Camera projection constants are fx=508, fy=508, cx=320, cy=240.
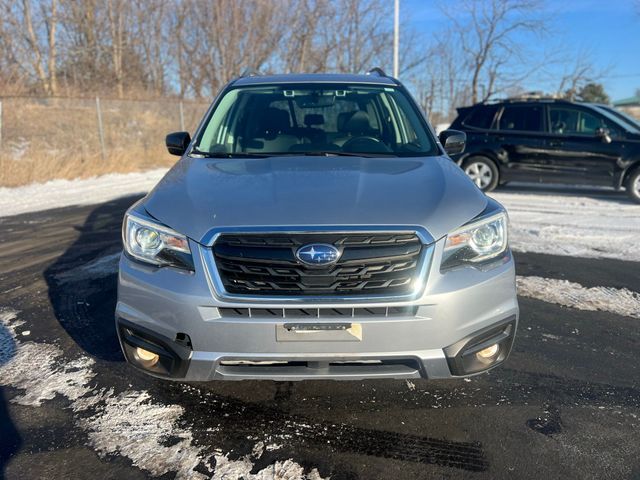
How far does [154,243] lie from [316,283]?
0.86m

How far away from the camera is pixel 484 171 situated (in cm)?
1023

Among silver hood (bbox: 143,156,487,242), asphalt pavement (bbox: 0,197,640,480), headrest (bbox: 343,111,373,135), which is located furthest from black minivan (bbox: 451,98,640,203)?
silver hood (bbox: 143,156,487,242)

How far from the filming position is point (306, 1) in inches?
1085

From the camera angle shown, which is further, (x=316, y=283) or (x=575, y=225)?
(x=575, y=225)

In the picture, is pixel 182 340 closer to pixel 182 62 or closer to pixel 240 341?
pixel 240 341

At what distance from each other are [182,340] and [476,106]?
31.0 ft

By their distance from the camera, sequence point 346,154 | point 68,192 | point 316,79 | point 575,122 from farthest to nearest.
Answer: point 68,192, point 575,122, point 316,79, point 346,154

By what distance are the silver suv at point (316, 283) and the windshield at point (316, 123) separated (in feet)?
3.11

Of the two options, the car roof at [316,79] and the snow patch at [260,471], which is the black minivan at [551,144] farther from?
the snow patch at [260,471]

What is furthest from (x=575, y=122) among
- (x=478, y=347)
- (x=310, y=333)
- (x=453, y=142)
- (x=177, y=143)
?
(x=310, y=333)

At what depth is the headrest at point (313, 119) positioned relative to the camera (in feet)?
13.1

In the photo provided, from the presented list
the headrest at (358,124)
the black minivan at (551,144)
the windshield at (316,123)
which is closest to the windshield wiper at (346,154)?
the windshield at (316,123)

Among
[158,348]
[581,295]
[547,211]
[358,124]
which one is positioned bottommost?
[547,211]

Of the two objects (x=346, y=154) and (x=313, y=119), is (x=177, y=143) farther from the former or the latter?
(x=346, y=154)
